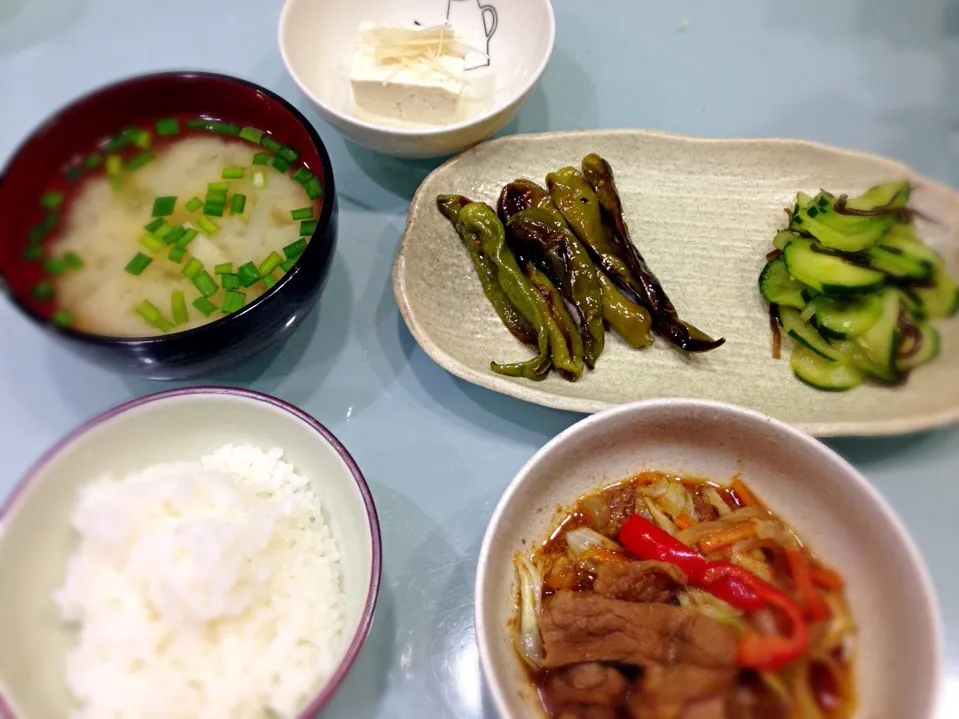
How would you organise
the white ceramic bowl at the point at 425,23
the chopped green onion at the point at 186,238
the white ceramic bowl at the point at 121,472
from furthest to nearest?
the white ceramic bowl at the point at 425,23 → the chopped green onion at the point at 186,238 → the white ceramic bowl at the point at 121,472

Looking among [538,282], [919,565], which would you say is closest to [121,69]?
[538,282]

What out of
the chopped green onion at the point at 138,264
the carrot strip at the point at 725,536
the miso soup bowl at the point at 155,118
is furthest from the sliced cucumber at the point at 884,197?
the chopped green onion at the point at 138,264

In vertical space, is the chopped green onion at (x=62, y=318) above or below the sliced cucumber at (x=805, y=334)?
above

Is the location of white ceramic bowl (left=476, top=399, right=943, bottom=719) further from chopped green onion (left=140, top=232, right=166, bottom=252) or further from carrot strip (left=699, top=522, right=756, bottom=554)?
chopped green onion (left=140, top=232, right=166, bottom=252)

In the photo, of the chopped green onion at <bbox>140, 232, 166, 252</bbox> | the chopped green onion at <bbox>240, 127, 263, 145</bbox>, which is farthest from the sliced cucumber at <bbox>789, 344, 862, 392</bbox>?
the chopped green onion at <bbox>140, 232, 166, 252</bbox>

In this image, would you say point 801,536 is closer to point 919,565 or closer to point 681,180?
point 919,565

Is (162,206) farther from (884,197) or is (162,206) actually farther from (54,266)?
(884,197)

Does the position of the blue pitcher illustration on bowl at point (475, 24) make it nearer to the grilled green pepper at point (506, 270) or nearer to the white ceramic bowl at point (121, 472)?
the grilled green pepper at point (506, 270)
